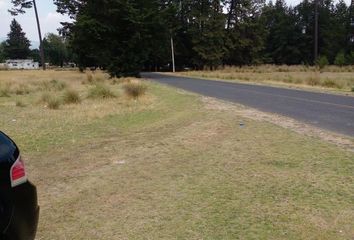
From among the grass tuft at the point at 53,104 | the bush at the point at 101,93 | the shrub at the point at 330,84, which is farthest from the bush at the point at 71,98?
the shrub at the point at 330,84

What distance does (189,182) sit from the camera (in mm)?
5680

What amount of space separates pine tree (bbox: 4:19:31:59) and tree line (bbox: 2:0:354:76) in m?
65.6

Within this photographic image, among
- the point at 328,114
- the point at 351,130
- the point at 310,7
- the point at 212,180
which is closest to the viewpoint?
the point at 212,180

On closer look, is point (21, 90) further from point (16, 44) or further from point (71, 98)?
point (16, 44)

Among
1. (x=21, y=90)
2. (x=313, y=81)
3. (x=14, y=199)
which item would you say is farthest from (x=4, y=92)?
(x=14, y=199)

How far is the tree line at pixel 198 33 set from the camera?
38.9 m

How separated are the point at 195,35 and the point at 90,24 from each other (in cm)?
2763

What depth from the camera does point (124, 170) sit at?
644 cm

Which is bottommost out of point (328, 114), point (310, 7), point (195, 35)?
point (328, 114)

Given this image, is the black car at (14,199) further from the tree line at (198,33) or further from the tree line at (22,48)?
the tree line at (22,48)

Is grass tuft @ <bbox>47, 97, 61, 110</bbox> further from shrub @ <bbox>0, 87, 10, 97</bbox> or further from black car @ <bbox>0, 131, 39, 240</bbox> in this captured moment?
black car @ <bbox>0, 131, 39, 240</bbox>

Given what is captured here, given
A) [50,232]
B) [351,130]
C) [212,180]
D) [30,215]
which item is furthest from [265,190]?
[351,130]

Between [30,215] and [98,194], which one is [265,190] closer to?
[98,194]

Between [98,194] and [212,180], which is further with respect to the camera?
[212,180]
